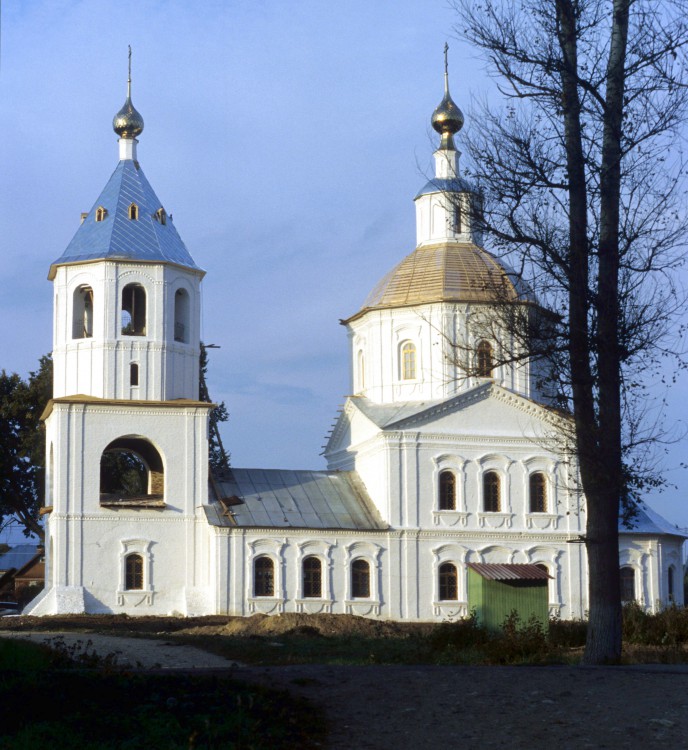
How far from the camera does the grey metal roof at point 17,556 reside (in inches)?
3039

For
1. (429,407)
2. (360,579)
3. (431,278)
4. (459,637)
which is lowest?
(459,637)

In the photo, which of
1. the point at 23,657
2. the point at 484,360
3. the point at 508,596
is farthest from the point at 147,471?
the point at 23,657

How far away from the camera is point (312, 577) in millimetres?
32875

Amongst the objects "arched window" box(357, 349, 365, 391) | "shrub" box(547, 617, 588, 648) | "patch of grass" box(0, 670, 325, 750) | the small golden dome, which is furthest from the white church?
"patch of grass" box(0, 670, 325, 750)

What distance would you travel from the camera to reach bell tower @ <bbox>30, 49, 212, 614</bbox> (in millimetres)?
31578

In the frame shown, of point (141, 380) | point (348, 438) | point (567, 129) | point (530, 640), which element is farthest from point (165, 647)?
point (348, 438)

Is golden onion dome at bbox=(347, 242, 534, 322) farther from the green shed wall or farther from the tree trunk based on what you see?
the tree trunk

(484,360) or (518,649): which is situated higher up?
(484,360)

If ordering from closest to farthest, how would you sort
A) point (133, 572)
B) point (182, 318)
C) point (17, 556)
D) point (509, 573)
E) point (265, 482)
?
point (509, 573), point (133, 572), point (182, 318), point (265, 482), point (17, 556)

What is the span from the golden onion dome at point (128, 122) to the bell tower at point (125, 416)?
6.49ft

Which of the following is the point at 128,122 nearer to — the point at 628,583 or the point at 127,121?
the point at 127,121

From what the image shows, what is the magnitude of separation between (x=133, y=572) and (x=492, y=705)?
22.2 m

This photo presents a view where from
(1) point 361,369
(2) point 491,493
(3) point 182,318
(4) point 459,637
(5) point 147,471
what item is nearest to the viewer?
(4) point 459,637

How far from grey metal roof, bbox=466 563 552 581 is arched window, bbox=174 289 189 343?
36.9ft
